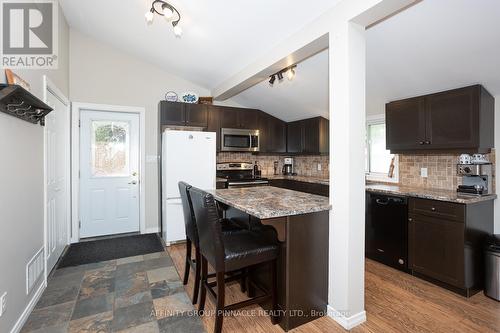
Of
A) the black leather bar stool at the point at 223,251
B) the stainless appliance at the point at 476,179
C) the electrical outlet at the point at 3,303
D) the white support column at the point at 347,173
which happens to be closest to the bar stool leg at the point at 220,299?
the black leather bar stool at the point at 223,251

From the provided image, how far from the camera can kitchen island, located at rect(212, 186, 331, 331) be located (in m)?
1.84

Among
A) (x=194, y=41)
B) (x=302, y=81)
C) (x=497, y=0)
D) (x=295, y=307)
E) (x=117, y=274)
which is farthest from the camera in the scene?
(x=302, y=81)

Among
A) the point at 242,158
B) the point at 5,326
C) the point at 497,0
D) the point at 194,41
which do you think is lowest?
the point at 5,326

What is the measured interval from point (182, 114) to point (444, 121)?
348 centimetres

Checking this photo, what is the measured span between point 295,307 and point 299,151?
3.28 meters

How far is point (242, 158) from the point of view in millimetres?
5035

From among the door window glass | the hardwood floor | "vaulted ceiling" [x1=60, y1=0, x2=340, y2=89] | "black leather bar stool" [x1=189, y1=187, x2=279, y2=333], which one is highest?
"vaulted ceiling" [x1=60, y1=0, x2=340, y2=89]

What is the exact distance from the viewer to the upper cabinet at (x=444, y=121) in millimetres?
2441

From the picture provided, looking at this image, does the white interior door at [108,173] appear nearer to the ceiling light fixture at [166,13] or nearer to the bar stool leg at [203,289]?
the ceiling light fixture at [166,13]

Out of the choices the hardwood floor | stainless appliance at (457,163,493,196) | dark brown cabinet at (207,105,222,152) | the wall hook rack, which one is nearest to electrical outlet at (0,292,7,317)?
the wall hook rack

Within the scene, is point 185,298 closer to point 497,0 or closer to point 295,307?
point 295,307

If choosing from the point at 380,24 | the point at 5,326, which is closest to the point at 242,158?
the point at 380,24

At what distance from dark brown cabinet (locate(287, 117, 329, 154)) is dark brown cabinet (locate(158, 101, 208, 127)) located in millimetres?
1712

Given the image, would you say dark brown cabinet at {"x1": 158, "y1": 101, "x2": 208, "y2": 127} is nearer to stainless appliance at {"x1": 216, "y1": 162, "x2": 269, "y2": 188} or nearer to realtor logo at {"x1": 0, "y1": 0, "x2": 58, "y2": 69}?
stainless appliance at {"x1": 216, "y1": 162, "x2": 269, "y2": 188}
